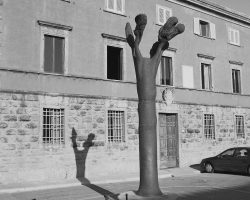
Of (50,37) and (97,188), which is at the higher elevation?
(50,37)

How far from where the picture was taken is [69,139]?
15.7m

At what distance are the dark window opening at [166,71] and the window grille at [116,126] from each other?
11.8 ft

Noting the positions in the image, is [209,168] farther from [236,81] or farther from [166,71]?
[236,81]

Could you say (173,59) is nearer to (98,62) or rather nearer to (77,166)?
(98,62)

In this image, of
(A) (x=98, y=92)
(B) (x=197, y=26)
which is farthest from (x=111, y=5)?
(B) (x=197, y=26)

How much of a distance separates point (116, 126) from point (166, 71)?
4.76 meters

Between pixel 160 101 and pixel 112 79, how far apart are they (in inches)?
123

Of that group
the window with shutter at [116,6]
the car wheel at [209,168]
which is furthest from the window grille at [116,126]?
the window with shutter at [116,6]

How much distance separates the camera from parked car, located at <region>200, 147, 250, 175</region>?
53.8 ft

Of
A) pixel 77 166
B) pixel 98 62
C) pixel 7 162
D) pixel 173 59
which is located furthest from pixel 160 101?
A: pixel 7 162

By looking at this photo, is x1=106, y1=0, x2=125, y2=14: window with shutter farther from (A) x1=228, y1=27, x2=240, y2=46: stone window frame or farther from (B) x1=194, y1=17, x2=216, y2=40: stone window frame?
(A) x1=228, y1=27, x2=240, y2=46: stone window frame

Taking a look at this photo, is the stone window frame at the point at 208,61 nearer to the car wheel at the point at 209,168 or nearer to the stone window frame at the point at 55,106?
the car wheel at the point at 209,168

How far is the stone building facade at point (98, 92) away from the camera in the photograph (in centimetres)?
1465

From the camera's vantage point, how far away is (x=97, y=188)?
42.7 ft
